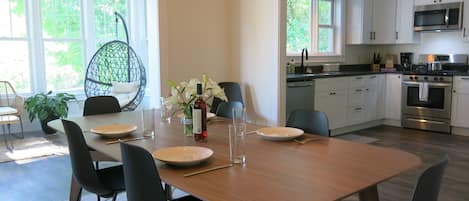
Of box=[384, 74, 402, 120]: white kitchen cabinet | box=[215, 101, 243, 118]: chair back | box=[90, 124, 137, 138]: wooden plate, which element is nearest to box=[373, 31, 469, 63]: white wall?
box=[384, 74, 402, 120]: white kitchen cabinet

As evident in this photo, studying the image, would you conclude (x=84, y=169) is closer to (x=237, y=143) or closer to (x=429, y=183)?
(x=237, y=143)

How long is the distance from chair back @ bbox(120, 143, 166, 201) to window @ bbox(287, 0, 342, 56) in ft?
15.3

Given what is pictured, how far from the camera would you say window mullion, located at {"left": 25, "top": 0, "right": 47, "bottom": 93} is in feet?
19.5

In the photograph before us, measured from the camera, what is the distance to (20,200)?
10.7 feet

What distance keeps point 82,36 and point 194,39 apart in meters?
2.79

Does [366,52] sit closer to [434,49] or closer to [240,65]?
[434,49]

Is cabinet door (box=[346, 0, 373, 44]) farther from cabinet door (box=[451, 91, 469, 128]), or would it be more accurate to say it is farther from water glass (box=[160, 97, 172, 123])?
water glass (box=[160, 97, 172, 123])

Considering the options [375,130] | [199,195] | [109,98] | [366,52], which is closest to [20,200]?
[109,98]

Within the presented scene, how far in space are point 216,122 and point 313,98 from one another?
9.42 feet

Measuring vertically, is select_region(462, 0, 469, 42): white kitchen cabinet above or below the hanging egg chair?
above

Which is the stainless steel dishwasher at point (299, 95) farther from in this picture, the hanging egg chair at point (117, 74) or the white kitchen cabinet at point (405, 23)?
the hanging egg chair at point (117, 74)

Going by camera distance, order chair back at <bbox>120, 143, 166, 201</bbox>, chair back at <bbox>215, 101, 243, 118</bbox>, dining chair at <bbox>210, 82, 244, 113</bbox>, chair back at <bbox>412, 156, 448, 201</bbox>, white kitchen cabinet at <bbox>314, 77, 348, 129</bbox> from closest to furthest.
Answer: chair back at <bbox>412, 156, 448, 201</bbox> < chair back at <bbox>120, 143, 166, 201</bbox> < chair back at <bbox>215, 101, 243, 118</bbox> < dining chair at <bbox>210, 82, 244, 113</bbox> < white kitchen cabinet at <bbox>314, 77, 348, 129</bbox>

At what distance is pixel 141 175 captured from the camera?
1.54m

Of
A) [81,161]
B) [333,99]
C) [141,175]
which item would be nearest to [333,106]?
[333,99]
